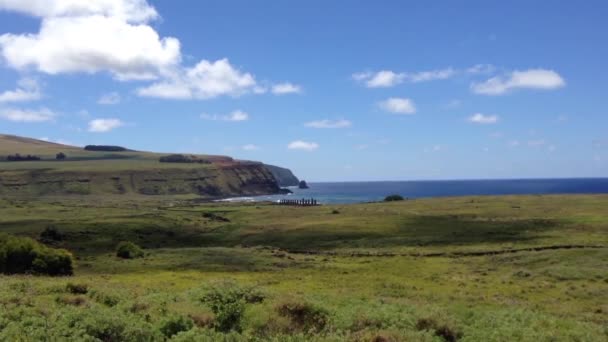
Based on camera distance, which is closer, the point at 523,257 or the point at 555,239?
the point at 523,257

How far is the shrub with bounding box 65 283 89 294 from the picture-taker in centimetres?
3322

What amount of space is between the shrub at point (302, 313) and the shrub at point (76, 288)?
14273 millimetres

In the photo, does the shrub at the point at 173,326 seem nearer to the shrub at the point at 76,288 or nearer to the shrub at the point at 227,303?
the shrub at the point at 227,303

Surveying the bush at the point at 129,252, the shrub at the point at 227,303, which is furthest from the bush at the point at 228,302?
the bush at the point at 129,252

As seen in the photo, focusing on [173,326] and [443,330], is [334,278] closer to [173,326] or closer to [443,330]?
[443,330]

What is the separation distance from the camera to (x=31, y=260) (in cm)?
5534

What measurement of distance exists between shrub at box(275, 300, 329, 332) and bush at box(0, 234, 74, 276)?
37245mm

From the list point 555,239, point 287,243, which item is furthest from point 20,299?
point 555,239

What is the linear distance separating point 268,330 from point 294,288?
875 inches

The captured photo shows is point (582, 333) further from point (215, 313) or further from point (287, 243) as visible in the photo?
point (287, 243)

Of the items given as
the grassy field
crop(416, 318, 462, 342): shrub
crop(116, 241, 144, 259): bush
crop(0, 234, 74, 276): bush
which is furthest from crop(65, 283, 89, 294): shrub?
crop(116, 241, 144, 259): bush

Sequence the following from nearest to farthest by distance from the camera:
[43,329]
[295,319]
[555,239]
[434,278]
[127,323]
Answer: [43,329] → [127,323] → [295,319] → [434,278] → [555,239]

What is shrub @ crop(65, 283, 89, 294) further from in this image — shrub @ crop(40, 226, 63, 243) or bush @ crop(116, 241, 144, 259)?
shrub @ crop(40, 226, 63, 243)

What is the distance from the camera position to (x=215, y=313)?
25.0 meters
